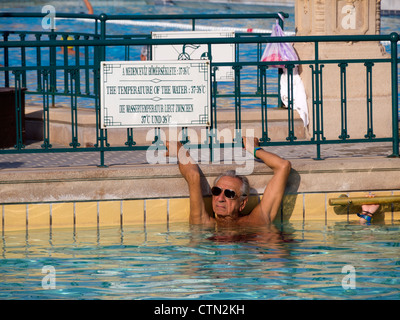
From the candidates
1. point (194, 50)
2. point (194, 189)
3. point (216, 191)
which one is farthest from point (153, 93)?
point (194, 50)

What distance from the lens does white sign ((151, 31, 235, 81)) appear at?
10.7 meters

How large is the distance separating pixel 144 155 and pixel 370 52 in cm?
333

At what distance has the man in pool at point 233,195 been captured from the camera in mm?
7406

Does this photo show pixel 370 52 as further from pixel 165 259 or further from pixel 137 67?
pixel 165 259

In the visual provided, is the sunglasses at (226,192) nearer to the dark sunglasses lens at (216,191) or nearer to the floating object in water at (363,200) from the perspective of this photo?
the dark sunglasses lens at (216,191)

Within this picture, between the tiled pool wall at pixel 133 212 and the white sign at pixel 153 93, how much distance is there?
0.77m

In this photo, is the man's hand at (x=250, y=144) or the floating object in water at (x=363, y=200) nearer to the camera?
the floating object in water at (x=363, y=200)

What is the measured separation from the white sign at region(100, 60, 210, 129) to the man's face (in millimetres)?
734

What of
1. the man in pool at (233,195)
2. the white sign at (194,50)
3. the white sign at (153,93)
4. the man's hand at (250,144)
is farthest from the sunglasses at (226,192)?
the white sign at (194,50)

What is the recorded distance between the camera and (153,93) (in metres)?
7.69

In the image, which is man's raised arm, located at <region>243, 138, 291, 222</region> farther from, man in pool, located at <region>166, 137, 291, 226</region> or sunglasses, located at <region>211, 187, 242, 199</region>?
sunglasses, located at <region>211, 187, 242, 199</region>

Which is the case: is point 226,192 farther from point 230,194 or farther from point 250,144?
point 250,144

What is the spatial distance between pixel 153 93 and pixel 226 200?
1.25 m

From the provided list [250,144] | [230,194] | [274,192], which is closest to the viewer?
[230,194]
